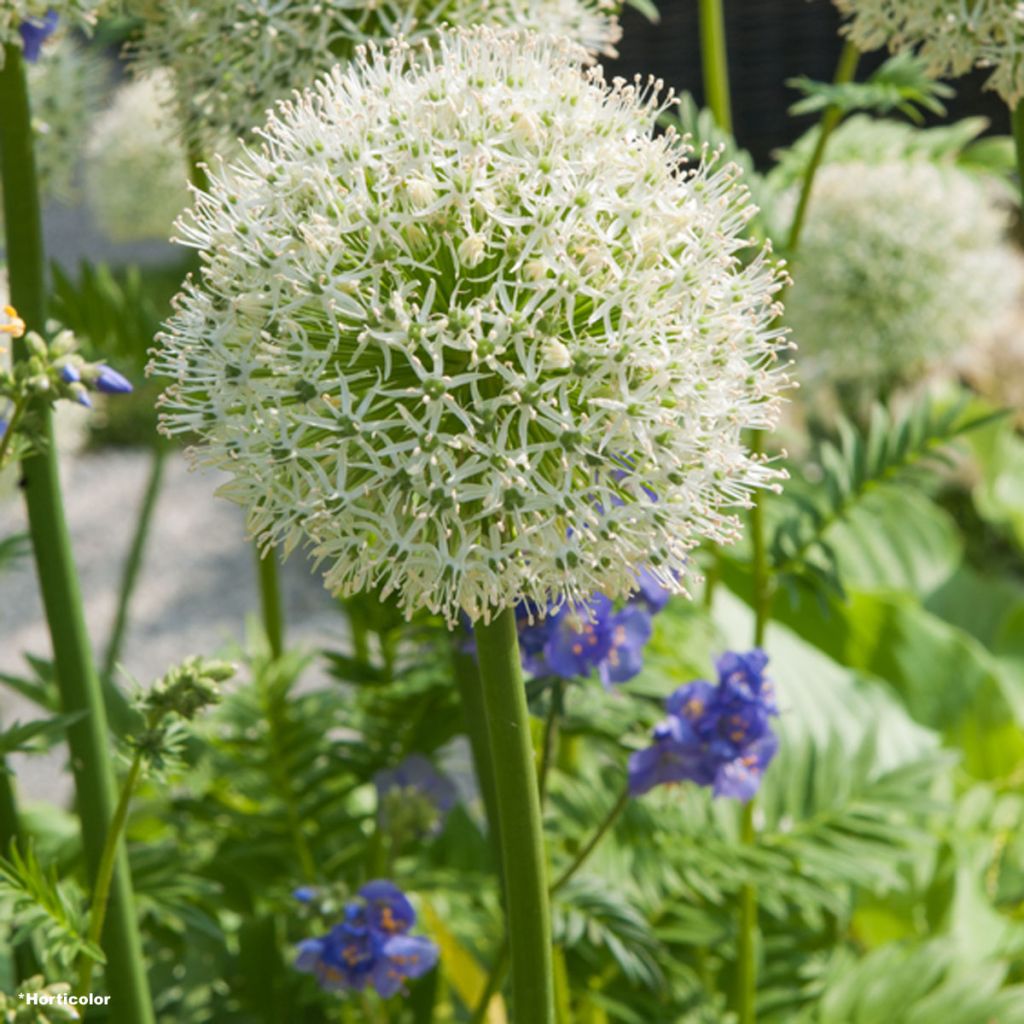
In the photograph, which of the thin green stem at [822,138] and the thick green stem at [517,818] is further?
the thin green stem at [822,138]

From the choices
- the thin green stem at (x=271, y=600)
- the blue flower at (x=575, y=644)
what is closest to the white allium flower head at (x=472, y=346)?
the blue flower at (x=575, y=644)

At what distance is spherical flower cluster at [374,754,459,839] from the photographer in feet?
4.33

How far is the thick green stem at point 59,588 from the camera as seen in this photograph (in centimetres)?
116

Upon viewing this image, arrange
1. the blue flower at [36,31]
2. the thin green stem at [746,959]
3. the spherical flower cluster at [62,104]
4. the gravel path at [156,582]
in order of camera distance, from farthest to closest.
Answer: the gravel path at [156,582]
the spherical flower cluster at [62,104]
the thin green stem at [746,959]
the blue flower at [36,31]

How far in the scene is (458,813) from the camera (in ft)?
6.50

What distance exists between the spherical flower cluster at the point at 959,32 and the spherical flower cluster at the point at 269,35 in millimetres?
243

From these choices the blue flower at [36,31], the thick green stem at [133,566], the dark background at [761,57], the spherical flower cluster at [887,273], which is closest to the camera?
the blue flower at [36,31]

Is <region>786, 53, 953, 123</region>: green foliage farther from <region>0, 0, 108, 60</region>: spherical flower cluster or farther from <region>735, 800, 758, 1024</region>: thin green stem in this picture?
<region>735, 800, 758, 1024</region>: thin green stem

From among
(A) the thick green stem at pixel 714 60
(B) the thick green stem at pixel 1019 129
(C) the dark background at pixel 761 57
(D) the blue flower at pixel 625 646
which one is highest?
(C) the dark background at pixel 761 57

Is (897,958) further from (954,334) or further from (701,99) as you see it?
(701,99)

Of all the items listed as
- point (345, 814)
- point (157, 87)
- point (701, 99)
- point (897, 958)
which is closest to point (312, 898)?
point (345, 814)

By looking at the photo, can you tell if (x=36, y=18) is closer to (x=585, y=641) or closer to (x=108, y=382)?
(x=108, y=382)

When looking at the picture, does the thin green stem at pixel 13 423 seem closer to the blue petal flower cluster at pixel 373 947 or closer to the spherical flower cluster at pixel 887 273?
the blue petal flower cluster at pixel 373 947

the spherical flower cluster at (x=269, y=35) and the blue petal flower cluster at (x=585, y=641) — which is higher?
the spherical flower cluster at (x=269, y=35)
